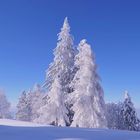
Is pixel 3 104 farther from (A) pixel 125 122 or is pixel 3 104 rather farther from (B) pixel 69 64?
(B) pixel 69 64

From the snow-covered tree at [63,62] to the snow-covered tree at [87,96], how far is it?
2.29 meters

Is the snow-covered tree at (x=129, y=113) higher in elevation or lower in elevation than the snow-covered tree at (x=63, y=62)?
lower

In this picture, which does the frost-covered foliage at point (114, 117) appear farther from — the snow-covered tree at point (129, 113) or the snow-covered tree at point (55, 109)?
the snow-covered tree at point (55, 109)

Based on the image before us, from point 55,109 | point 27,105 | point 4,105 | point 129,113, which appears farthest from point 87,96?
point 4,105

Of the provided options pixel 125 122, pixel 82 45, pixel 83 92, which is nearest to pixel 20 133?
pixel 83 92

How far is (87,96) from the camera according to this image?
111ft

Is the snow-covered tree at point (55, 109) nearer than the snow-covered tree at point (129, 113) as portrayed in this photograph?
Yes

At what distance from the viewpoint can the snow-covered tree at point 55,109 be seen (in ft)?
115

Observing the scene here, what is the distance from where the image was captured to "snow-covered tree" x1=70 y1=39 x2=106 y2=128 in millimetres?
33219

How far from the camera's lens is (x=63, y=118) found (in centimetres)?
3503

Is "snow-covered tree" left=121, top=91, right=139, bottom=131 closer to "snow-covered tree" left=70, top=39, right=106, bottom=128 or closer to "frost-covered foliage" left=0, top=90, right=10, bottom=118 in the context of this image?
"snow-covered tree" left=70, top=39, right=106, bottom=128

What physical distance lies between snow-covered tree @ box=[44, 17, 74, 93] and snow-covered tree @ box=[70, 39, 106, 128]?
2.29 m

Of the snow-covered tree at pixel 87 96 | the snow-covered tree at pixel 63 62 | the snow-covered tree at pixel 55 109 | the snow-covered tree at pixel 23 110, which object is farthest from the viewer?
the snow-covered tree at pixel 23 110

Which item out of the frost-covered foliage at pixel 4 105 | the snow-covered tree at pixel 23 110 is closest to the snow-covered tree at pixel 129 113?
the snow-covered tree at pixel 23 110
